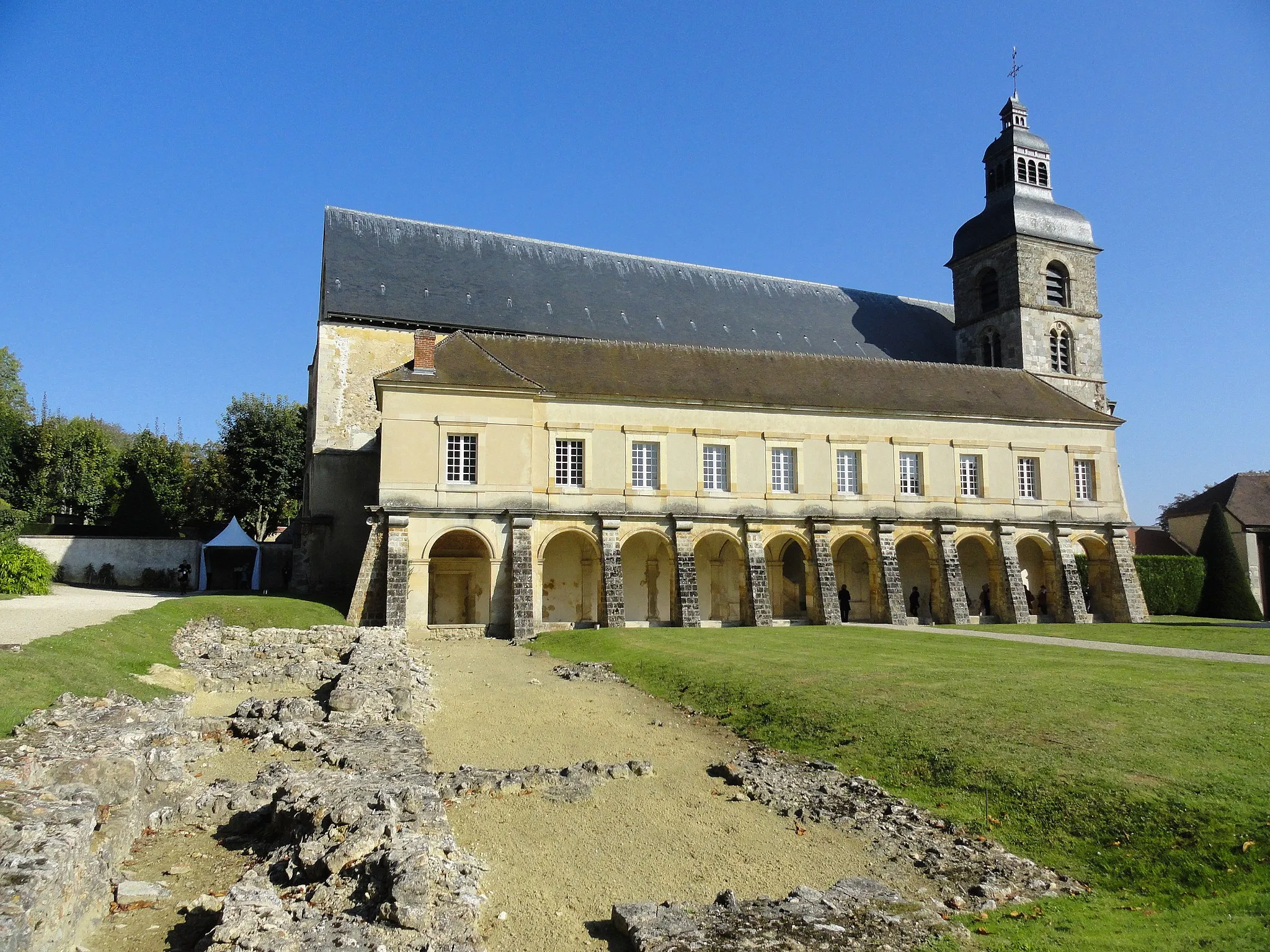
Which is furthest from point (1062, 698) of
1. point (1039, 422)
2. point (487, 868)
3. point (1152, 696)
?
point (1039, 422)

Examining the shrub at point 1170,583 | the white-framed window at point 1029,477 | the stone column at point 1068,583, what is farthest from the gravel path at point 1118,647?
the shrub at point 1170,583

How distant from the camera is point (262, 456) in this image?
130 feet

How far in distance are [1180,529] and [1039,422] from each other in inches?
660

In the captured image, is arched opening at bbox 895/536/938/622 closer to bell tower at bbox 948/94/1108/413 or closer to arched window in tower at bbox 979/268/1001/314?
bell tower at bbox 948/94/1108/413

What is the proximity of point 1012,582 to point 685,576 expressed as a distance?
10916 mm

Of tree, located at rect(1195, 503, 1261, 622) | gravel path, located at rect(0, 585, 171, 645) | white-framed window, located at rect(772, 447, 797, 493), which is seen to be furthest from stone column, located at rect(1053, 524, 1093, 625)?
gravel path, located at rect(0, 585, 171, 645)

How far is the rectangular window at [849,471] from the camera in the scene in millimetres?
27062

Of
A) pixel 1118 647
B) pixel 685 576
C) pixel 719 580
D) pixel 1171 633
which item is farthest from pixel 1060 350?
pixel 685 576

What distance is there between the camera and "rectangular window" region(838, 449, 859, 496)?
27062 mm

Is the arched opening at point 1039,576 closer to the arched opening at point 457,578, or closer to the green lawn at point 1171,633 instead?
the green lawn at point 1171,633

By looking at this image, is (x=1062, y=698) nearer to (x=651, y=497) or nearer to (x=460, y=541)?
(x=651, y=497)

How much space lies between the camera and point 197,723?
1045cm

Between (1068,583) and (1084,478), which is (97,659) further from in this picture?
(1084,478)

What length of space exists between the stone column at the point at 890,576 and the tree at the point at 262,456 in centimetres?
2652
